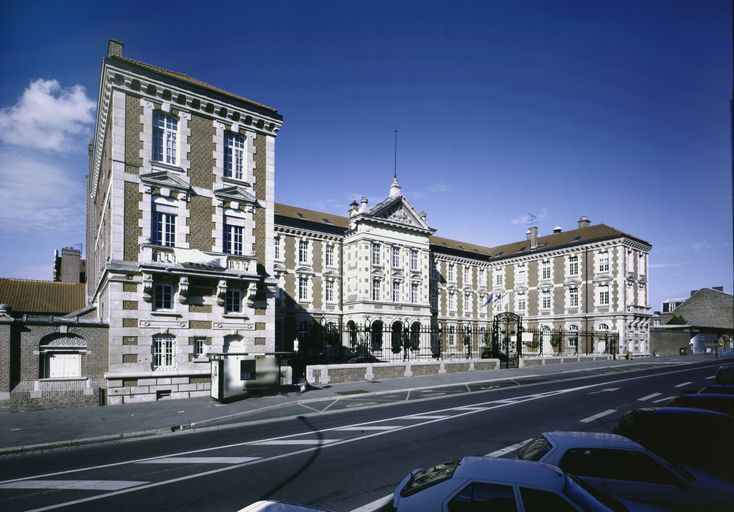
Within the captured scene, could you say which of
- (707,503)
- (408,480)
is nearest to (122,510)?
(408,480)

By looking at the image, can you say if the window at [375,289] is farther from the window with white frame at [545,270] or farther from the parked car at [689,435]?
the parked car at [689,435]

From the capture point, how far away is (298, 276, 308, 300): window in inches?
1684

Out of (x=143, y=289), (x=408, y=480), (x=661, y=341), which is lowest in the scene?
(x=661, y=341)

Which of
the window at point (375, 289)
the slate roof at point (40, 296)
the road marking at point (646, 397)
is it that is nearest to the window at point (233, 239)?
the slate roof at point (40, 296)

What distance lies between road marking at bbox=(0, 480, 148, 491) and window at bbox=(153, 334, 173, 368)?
1131 cm

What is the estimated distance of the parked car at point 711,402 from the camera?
1109 cm

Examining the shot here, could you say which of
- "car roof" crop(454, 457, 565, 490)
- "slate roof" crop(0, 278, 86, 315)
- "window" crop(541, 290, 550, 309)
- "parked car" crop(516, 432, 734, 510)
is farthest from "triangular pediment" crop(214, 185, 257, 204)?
"window" crop(541, 290, 550, 309)

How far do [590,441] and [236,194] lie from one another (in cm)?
2062

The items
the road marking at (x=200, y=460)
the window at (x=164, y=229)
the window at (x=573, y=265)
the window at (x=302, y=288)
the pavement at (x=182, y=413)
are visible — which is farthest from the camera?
the window at (x=573, y=265)

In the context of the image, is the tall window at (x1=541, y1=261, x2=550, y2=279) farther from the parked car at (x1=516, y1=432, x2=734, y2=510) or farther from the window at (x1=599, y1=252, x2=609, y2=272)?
the parked car at (x1=516, y1=432, x2=734, y2=510)

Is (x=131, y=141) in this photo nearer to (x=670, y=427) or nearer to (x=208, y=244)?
(x=208, y=244)

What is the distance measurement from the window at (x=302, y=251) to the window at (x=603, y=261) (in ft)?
114

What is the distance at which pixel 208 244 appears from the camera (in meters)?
22.3

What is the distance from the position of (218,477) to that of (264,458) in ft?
5.20
